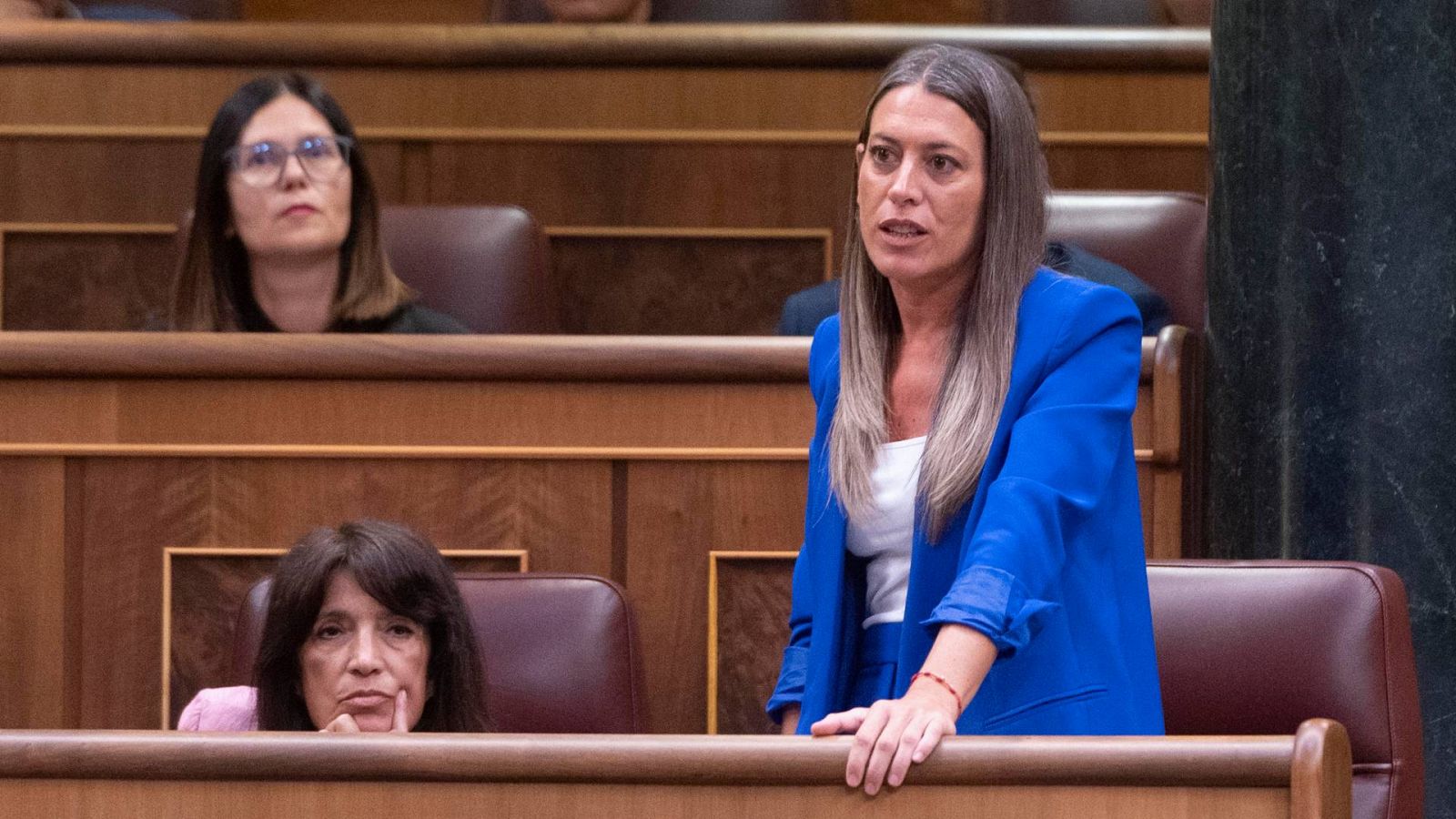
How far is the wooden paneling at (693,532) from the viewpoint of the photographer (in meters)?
1.47

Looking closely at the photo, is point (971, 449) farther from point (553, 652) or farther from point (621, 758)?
point (553, 652)

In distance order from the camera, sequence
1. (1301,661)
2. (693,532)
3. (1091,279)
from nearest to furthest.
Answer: (1301,661) → (693,532) → (1091,279)

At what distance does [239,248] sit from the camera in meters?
1.81

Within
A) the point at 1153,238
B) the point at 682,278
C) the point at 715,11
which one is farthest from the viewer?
the point at 715,11

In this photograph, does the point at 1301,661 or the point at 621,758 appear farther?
the point at 1301,661

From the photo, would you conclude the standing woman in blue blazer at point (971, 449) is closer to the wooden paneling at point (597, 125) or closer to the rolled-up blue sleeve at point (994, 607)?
the rolled-up blue sleeve at point (994, 607)

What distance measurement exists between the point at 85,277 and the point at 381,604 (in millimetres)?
1058

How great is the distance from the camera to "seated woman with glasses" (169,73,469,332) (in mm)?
1772

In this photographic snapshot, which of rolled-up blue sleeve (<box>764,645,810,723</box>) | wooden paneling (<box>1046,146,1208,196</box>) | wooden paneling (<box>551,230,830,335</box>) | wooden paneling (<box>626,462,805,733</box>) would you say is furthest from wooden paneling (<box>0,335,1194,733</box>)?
wooden paneling (<box>1046,146,1208,196</box>)

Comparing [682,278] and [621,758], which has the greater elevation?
[682,278]

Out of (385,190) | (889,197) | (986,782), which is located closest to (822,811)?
(986,782)

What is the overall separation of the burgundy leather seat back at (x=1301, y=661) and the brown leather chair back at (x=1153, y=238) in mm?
753

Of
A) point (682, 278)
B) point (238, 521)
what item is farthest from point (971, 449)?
point (682, 278)

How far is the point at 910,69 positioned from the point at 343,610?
491mm
